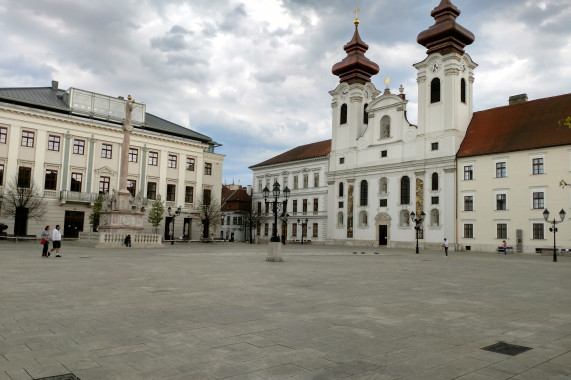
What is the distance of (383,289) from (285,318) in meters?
4.88

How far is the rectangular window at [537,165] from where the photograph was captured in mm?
40688

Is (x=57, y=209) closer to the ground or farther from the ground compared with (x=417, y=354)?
farther from the ground

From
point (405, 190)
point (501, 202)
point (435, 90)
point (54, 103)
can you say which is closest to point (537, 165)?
point (501, 202)

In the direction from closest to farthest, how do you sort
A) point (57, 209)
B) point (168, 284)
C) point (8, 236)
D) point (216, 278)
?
point (168, 284)
point (216, 278)
point (8, 236)
point (57, 209)

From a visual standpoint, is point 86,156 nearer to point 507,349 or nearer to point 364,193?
point 364,193

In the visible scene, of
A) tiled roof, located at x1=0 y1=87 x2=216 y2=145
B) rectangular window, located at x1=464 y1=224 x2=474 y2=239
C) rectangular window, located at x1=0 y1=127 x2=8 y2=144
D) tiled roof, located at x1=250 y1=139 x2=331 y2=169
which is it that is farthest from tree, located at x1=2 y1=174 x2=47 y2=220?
rectangular window, located at x1=464 y1=224 x2=474 y2=239

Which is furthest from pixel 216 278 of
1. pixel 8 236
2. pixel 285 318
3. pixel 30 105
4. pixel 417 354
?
pixel 30 105

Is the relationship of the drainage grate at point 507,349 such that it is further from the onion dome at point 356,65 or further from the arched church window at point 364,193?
the onion dome at point 356,65

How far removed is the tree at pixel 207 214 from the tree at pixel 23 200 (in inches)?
660

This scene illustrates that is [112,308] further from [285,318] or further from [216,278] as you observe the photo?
[216,278]

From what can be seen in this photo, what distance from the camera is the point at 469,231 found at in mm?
45219

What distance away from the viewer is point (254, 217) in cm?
6638

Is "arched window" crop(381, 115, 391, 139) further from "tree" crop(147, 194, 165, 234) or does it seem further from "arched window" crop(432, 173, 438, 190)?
"tree" crop(147, 194, 165, 234)

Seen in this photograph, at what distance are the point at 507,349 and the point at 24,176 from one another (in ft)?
153
